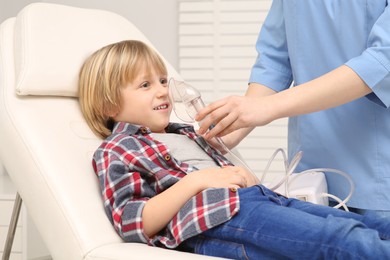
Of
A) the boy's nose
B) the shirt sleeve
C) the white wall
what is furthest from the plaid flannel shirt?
the white wall

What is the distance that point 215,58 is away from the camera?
363cm

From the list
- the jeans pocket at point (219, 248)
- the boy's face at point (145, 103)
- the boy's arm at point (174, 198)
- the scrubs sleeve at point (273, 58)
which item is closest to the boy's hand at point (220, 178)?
the boy's arm at point (174, 198)

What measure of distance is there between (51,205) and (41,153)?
0.13 m

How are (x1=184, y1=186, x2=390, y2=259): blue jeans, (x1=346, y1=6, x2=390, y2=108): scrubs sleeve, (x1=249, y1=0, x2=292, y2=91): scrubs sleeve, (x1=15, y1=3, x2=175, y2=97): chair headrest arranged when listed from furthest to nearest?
(x1=249, y1=0, x2=292, y2=91): scrubs sleeve → (x1=15, y1=3, x2=175, y2=97): chair headrest → (x1=346, y1=6, x2=390, y2=108): scrubs sleeve → (x1=184, y1=186, x2=390, y2=259): blue jeans

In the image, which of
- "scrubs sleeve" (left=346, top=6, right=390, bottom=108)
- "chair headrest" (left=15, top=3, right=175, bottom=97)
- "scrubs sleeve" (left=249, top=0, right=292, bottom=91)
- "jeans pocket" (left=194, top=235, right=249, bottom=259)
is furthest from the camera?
"scrubs sleeve" (left=249, top=0, right=292, bottom=91)

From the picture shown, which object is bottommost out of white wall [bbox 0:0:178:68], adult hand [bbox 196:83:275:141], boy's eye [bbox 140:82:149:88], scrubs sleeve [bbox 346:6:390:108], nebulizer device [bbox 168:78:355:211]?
white wall [bbox 0:0:178:68]

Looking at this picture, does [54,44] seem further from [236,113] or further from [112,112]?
[236,113]

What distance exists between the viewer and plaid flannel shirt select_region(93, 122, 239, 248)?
4.74 feet

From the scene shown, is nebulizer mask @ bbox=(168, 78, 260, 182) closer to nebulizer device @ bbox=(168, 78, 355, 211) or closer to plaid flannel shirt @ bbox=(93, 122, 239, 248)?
nebulizer device @ bbox=(168, 78, 355, 211)

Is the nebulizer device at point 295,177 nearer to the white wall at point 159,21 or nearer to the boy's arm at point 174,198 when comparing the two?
the boy's arm at point 174,198

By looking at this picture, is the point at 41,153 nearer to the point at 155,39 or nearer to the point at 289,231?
the point at 289,231

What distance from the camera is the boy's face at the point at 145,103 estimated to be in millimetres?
1748

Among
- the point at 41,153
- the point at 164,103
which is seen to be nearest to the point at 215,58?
the point at 164,103

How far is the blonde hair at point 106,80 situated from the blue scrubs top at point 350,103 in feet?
1.23
